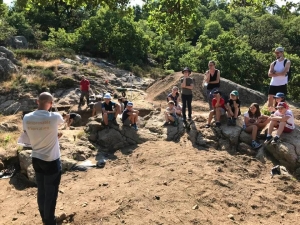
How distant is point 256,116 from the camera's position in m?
7.89

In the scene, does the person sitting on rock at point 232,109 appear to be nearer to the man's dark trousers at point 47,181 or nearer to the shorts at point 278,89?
the shorts at point 278,89

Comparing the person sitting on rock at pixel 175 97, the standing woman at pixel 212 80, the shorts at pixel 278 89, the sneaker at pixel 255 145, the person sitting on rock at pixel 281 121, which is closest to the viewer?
the person sitting on rock at pixel 281 121

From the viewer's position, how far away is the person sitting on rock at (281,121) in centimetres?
709

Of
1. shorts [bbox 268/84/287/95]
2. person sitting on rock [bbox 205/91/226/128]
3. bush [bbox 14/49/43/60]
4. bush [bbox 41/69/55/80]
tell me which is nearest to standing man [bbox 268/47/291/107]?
shorts [bbox 268/84/287/95]

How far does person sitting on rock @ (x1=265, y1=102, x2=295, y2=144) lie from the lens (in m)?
7.09

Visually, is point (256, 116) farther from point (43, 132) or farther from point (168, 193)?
point (43, 132)

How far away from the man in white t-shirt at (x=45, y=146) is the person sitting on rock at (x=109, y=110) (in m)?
4.08

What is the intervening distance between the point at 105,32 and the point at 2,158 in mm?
21901

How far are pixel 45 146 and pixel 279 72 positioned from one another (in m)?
5.94

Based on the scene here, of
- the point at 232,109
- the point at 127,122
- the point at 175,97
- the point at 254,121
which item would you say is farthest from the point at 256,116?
the point at 127,122

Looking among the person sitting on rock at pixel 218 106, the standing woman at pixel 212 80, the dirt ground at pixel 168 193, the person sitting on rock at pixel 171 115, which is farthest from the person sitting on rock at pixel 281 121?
the person sitting on rock at pixel 171 115

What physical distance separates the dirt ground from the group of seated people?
28.9 inches

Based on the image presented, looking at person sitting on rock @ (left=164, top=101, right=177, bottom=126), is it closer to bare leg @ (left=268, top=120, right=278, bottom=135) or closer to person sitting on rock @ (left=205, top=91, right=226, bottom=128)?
person sitting on rock @ (left=205, top=91, right=226, bottom=128)

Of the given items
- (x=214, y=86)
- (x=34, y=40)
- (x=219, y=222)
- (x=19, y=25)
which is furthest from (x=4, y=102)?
(x=19, y=25)
